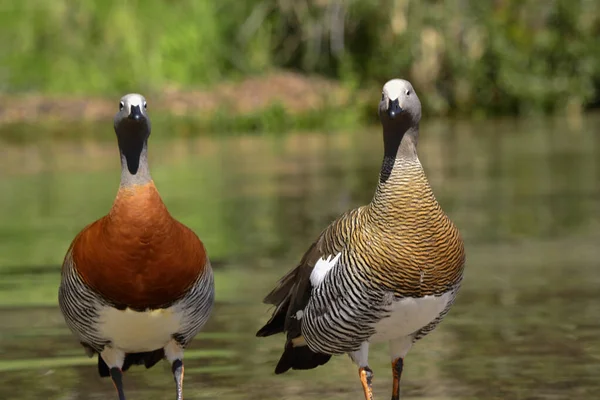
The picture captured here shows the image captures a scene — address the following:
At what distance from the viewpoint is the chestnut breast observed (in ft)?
21.2

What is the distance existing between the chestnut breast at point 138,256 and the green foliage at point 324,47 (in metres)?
20.2

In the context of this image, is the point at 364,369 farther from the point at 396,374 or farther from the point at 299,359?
the point at 299,359

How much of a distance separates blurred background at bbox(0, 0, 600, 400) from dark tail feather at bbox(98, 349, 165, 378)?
0.71 ft

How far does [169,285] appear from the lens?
650 centimetres

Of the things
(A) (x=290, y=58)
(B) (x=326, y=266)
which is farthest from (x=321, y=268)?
(A) (x=290, y=58)

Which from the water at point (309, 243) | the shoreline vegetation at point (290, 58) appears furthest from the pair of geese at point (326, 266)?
the shoreline vegetation at point (290, 58)

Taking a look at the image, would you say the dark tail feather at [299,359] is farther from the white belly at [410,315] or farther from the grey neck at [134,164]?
the grey neck at [134,164]

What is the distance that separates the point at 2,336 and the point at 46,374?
1.23 m

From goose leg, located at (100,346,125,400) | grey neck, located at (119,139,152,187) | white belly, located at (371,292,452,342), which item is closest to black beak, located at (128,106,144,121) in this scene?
grey neck, located at (119,139,152,187)

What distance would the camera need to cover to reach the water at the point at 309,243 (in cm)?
774

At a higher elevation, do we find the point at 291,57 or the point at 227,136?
the point at 291,57

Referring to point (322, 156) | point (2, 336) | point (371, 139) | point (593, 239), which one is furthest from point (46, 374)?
point (371, 139)

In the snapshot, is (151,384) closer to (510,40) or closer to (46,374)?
(46,374)

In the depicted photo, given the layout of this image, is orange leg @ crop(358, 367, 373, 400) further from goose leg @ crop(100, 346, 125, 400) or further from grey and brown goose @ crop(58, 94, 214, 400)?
goose leg @ crop(100, 346, 125, 400)
